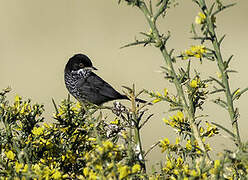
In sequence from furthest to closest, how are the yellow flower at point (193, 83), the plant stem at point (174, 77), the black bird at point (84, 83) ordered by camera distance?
the black bird at point (84, 83)
the yellow flower at point (193, 83)
the plant stem at point (174, 77)

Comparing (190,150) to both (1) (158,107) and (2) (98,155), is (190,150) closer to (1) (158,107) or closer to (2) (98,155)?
(2) (98,155)

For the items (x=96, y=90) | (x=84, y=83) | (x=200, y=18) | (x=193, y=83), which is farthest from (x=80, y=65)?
(x=200, y=18)

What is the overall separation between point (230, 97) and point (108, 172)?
2.10ft

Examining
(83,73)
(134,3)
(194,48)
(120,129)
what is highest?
(83,73)

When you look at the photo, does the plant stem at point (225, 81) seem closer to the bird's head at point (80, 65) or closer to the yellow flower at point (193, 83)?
the yellow flower at point (193, 83)

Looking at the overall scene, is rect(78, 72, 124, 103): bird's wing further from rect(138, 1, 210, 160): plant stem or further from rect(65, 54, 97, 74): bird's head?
rect(138, 1, 210, 160): plant stem

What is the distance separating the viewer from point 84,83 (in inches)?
249

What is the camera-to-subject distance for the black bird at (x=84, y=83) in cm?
625

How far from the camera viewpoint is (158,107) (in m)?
14.6

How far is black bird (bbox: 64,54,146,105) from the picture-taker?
6.25 m

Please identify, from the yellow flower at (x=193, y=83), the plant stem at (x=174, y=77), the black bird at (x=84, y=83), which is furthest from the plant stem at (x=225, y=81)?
the black bird at (x=84, y=83)

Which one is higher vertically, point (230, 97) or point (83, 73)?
point (83, 73)

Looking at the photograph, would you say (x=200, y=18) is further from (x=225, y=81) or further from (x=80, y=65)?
(x=80, y=65)

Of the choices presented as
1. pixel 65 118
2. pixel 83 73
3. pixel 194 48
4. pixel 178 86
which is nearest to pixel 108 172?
pixel 178 86
